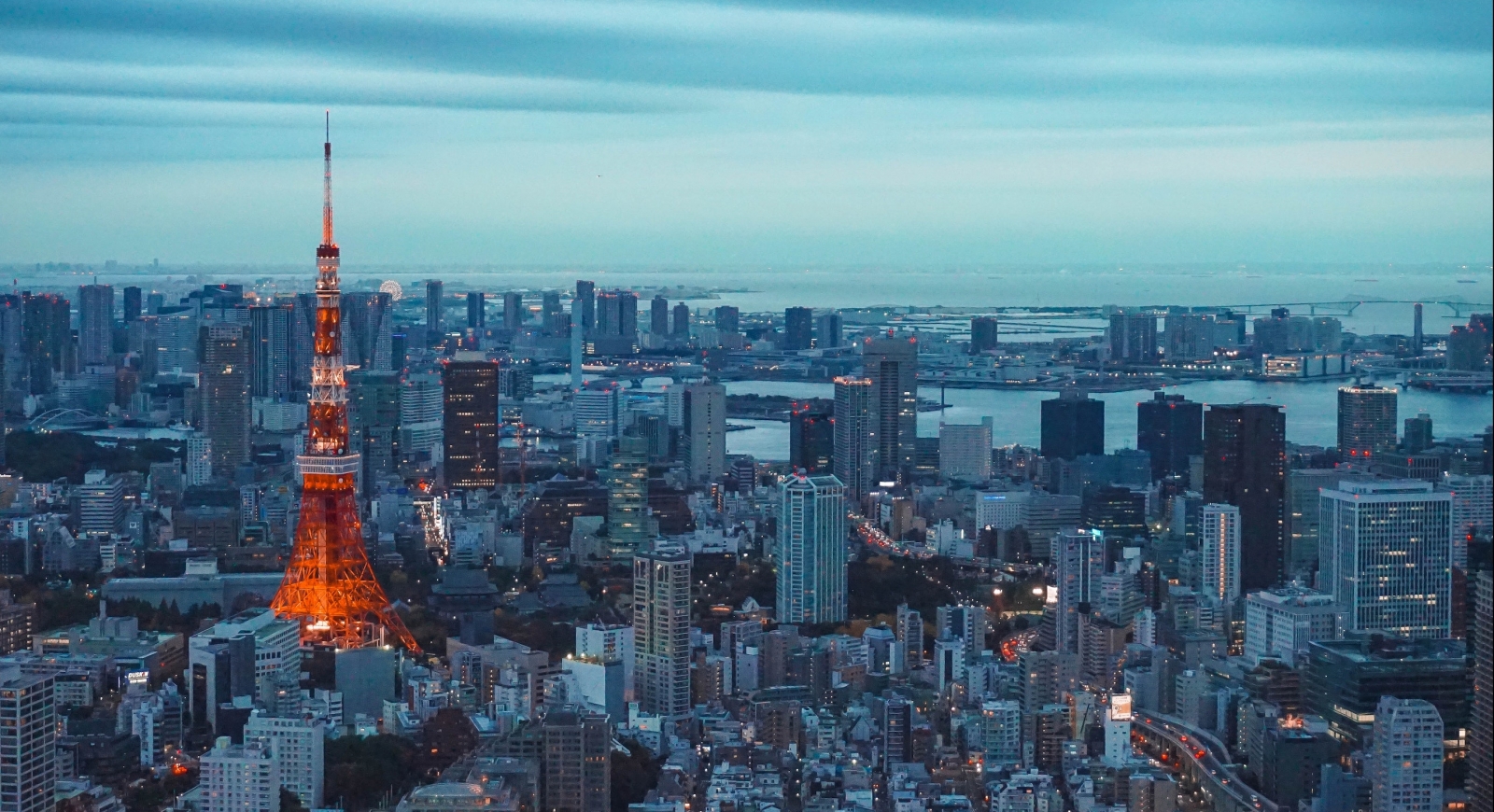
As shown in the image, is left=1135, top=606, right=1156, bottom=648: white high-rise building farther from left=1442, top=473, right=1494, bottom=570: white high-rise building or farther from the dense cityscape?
left=1442, top=473, right=1494, bottom=570: white high-rise building

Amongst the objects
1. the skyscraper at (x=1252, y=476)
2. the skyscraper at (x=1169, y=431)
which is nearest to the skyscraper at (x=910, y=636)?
the skyscraper at (x=1252, y=476)

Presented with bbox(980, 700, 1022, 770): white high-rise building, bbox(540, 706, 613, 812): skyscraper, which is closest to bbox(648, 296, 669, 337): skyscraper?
bbox(980, 700, 1022, 770): white high-rise building

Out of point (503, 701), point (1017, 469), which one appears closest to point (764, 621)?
point (503, 701)

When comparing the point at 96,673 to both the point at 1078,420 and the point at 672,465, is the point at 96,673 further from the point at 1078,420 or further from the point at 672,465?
the point at 1078,420

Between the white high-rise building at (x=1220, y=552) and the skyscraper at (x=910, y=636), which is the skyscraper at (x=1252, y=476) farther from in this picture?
the skyscraper at (x=910, y=636)

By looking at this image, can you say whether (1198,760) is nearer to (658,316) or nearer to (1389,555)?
(1389,555)
